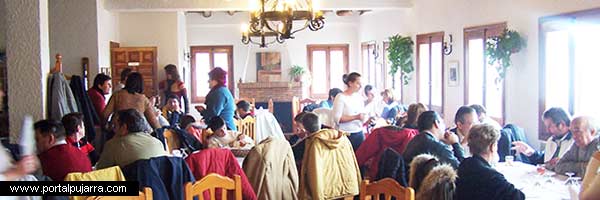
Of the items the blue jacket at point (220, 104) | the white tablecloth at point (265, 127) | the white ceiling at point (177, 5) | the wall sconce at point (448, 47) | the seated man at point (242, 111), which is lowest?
the white tablecloth at point (265, 127)

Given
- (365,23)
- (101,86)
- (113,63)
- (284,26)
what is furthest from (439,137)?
(365,23)

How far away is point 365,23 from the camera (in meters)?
14.9

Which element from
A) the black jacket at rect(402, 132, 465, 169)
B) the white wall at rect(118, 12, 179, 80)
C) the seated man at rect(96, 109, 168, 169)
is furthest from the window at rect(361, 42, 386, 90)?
the seated man at rect(96, 109, 168, 169)

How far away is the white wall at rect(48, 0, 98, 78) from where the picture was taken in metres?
9.98

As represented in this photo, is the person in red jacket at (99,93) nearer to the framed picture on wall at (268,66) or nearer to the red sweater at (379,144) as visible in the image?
the red sweater at (379,144)

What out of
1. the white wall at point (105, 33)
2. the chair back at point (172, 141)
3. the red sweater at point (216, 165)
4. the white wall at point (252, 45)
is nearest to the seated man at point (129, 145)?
the red sweater at point (216, 165)

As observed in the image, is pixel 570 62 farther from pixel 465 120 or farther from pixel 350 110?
pixel 350 110

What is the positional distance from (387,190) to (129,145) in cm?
197

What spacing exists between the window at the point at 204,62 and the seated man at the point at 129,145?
10.8m

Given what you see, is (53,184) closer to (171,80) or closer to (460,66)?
(460,66)

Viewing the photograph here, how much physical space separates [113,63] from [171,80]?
1154 mm

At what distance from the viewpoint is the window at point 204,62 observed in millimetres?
15594

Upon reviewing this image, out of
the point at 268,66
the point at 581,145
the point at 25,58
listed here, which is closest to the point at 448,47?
the point at 581,145

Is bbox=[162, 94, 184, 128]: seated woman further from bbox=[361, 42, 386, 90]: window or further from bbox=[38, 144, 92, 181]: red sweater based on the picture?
bbox=[361, 42, 386, 90]: window
